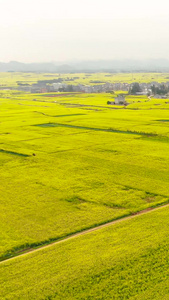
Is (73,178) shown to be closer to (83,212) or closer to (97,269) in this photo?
(83,212)

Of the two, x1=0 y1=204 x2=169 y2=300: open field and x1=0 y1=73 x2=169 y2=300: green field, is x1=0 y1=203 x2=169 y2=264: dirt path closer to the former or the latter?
x1=0 y1=73 x2=169 y2=300: green field

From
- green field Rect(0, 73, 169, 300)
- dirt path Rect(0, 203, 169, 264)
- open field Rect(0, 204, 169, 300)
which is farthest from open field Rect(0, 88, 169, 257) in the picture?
open field Rect(0, 204, 169, 300)

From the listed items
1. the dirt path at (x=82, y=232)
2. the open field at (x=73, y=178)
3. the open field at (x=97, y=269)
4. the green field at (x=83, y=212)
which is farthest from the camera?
the open field at (x=73, y=178)

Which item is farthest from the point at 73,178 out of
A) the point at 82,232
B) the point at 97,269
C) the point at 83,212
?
the point at 97,269

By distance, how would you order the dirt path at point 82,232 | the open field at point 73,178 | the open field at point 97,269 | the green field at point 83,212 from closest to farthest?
the open field at point 97,269
the green field at point 83,212
the dirt path at point 82,232
the open field at point 73,178

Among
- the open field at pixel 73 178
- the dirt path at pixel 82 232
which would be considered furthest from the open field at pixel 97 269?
the open field at pixel 73 178

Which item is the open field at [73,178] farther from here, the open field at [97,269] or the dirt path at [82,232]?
the open field at [97,269]
